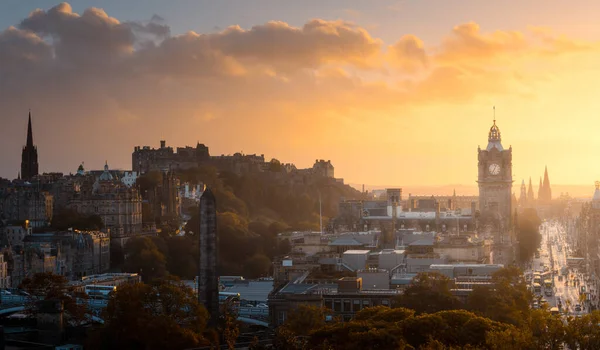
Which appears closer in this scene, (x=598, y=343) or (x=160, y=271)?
(x=598, y=343)

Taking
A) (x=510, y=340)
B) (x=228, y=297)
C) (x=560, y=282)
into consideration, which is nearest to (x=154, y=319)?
(x=228, y=297)

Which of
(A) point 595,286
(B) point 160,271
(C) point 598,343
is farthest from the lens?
(A) point 595,286

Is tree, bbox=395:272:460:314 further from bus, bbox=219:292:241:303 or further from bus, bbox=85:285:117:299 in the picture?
bus, bbox=85:285:117:299

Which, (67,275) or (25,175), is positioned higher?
(25,175)

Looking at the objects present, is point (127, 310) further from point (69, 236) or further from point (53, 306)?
point (69, 236)

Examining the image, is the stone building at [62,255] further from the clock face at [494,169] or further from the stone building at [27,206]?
the clock face at [494,169]

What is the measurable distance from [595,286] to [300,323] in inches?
2422

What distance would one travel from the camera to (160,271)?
109250mm

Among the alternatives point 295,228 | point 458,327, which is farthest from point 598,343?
point 295,228

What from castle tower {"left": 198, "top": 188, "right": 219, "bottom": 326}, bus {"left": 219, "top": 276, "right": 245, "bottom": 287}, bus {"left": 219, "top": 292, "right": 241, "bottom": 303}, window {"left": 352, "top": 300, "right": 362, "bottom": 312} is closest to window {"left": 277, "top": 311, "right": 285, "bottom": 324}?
window {"left": 352, "top": 300, "right": 362, "bottom": 312}

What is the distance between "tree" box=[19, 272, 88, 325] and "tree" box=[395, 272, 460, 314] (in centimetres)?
2316

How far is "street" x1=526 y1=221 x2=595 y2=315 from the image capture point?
93.7 m

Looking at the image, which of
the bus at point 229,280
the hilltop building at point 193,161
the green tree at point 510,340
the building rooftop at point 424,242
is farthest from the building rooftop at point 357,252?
the hilltop building at point 193,161

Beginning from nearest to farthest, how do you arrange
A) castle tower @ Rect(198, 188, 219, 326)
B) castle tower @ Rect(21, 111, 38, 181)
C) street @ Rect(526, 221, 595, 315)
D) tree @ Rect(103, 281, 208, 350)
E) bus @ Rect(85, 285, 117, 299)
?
tree @ Rect(103, 281, 208, 350)
castle tower @ Rect(198, 188, 219, 326)
bus @ Rect(85, 285, 117, 299)
street @ Rect(526, 221, 595, 315)
castle tower @ Rect(21, 111, 38, 181)
